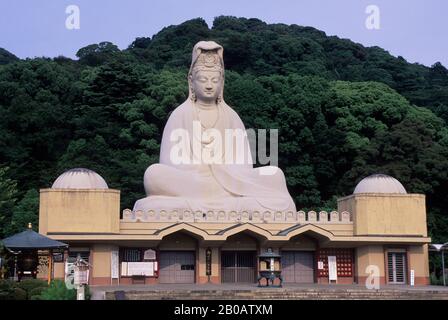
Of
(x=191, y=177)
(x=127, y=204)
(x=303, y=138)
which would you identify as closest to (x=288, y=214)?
(x=191, y=177)

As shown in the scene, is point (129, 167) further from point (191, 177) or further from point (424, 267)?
point (424, 267)

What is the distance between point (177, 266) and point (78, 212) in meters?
4.44

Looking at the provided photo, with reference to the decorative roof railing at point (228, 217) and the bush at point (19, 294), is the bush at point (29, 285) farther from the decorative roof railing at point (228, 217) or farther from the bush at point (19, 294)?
the decorative roof railing at point (228, 217)

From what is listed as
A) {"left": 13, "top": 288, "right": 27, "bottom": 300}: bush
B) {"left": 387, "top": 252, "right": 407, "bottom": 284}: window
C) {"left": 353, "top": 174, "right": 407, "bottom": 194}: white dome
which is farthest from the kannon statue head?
{"left": 13, "top": 288, "right": 27, "bottom": 300}: bush

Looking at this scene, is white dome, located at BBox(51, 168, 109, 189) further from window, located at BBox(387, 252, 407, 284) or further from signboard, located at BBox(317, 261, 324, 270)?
window, located at BBox(387, 252, 407, 284)

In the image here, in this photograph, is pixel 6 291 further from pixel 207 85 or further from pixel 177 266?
pixel 207 85

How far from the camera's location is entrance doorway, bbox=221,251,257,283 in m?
28.5

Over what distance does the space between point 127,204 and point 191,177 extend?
1212 cm

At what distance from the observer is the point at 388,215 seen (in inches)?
1116

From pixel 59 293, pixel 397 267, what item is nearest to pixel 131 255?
pixel 397 267

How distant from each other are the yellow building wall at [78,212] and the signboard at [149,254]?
1554 mm

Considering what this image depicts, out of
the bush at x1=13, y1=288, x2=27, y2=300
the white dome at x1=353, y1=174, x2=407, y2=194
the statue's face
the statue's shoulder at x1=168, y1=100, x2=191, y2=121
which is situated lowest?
the bush at x1=13, y1=288, x2=27, y2=300

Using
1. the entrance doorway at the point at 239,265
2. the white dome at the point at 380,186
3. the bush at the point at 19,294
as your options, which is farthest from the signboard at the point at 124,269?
the white dome at the point at 380,186

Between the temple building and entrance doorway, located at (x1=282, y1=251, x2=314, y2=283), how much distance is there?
0.04 m
